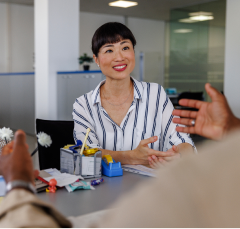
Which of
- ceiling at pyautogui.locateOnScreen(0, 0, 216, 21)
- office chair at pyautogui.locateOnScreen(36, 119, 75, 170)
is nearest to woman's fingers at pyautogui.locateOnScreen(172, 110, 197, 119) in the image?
office chair at pyautogui.locateOnScreen(36, 119, 75, 170)

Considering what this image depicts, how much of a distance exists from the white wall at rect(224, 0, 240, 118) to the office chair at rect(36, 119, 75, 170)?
11.9 feet

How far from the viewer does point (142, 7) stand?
904 cm

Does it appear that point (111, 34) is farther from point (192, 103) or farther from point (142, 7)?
point (142, 7)

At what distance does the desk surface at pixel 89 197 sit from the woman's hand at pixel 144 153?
0.23 metres

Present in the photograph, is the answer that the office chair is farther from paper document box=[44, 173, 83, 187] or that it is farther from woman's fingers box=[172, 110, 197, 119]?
woman's fingers box=[172, 110, 197, 119]

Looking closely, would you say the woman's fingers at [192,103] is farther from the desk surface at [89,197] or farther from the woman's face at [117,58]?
the woman's face at [117,58]

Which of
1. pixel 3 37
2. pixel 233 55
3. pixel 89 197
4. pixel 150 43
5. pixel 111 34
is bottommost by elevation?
Result: pixel 89 197

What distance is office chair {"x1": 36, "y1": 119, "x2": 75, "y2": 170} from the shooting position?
1.86 m

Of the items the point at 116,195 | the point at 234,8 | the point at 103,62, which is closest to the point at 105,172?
the point at 116,195

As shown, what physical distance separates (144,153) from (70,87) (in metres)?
3.55

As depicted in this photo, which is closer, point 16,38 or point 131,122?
point 131,122

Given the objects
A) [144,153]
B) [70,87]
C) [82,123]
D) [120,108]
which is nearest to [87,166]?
[144,153]

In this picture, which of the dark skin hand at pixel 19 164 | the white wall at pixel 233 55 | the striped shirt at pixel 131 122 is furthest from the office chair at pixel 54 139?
the white wall at pixel 233 55

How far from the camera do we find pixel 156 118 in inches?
73.3
